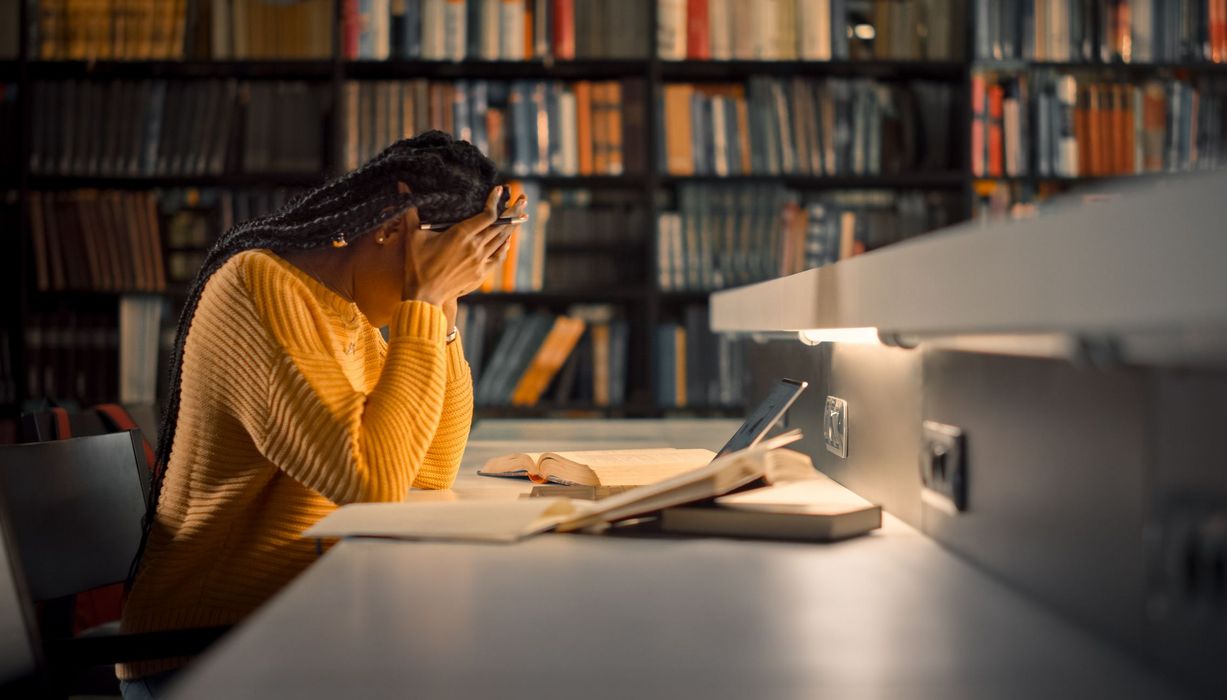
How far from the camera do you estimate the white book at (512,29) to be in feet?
9.78

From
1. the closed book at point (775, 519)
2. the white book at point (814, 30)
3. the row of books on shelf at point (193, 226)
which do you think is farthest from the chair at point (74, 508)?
the white book at point (814, 30)

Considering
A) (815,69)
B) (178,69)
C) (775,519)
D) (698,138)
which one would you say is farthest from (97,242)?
(775,519)

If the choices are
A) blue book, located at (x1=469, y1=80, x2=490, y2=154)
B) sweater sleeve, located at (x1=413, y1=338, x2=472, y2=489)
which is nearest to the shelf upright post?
blue book, located at (x1=469, y1=80, x2=490, y2=154)

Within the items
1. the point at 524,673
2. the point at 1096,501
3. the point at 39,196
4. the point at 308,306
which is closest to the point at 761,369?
the point at 308,306

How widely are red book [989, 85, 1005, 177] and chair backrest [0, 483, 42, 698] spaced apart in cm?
280

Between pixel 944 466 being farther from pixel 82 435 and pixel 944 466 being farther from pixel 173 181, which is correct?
pixel 173 181

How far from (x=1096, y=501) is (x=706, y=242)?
242 cm

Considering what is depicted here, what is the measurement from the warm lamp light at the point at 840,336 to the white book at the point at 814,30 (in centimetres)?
188

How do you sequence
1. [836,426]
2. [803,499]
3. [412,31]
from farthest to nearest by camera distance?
[412,31], [836,426], [803,499]

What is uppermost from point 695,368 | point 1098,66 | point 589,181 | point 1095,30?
point 1095,30

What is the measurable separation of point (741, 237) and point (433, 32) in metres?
1.05

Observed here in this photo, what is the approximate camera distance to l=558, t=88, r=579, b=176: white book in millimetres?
2998

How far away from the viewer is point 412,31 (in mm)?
2979

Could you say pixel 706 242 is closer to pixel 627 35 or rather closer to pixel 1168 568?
pixel 627 35
